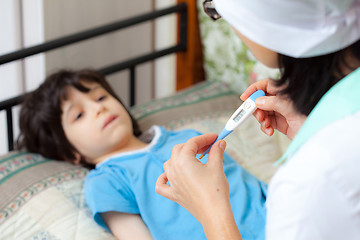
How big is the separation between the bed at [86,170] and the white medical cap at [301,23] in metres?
0.70

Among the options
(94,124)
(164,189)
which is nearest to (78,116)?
(94,124)

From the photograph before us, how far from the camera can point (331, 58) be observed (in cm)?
70

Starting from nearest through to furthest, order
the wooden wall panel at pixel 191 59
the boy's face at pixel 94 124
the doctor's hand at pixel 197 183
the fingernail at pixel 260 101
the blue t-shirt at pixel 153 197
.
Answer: the doctor's hand at pixel 197 183, the fingernail at pixel 260 101, the blue t-shirt at pixel 153 197, the boy's face at pixel 94 124, the wooden wall panel at pixel 191 59

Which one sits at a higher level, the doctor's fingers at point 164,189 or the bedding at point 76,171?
the doctor's fingers at point 164,189

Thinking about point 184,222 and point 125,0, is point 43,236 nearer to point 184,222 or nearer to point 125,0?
point 184,222

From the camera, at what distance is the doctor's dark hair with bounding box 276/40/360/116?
0.70 meters

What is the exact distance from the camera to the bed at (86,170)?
4.13 feet

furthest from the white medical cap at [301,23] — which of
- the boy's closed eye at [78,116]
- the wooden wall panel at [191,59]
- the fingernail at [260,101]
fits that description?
the wooden wall panel at [191,59]

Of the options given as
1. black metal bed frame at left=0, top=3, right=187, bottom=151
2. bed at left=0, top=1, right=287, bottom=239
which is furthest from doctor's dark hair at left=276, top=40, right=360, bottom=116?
black metal bed frame at left=0, top=3, right=187, bottom=151

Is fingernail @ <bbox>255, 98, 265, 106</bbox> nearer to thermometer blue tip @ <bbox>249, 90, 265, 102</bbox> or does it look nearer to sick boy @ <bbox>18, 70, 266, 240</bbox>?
thermometer blue tip @ <bbox>249, 90, 265, 102</bbox>

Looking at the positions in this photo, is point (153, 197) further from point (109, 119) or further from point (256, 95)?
point (256, 95)

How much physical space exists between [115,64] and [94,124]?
39 centimetres

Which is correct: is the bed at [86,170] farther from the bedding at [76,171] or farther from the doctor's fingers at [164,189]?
the doctor's fingers at [164,189]

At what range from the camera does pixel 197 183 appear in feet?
2.65
